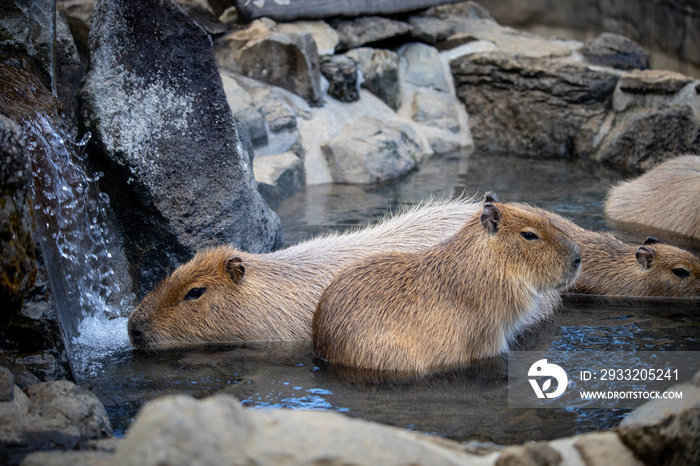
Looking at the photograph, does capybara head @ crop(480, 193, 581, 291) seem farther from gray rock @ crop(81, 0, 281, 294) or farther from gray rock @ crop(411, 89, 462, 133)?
gray rock @ crop(411, 89, 462, 133)

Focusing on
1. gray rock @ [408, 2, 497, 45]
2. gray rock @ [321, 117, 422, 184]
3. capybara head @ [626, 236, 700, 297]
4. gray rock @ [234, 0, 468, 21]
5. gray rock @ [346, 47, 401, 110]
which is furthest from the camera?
gray rock @ [408, 2, 497, 45]

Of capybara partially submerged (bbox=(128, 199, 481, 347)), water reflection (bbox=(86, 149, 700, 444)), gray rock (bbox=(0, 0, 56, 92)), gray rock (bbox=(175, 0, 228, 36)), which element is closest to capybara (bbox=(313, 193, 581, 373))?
water reflection (bbox=(86, 149, 700, 444))

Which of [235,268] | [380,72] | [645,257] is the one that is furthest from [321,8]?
[235,268]

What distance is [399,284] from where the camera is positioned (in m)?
3.52

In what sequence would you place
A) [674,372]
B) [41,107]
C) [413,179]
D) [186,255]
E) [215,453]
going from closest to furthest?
1. [215,453]
2. [674,372]
3. [41,107]
4. [186,255]
5. [413,179]

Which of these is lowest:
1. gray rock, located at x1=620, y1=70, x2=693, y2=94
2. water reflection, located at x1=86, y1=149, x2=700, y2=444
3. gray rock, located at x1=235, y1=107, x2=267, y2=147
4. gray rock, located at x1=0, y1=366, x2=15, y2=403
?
water reflection, located at x1=86, y1=149, x2=700, y2=444

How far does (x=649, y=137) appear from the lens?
817cm

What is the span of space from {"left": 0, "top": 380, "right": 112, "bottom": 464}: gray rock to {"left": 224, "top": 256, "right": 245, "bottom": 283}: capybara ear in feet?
4.26

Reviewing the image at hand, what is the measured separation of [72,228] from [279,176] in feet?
10.0

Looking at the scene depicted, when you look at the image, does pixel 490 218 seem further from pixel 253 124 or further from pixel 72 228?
pixel 253 124

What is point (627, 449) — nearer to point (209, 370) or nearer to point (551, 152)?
point (209, 370)

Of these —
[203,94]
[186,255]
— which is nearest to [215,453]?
[186,255]

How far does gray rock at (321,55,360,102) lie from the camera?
28.1 ft

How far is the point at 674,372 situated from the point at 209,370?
2337mm
